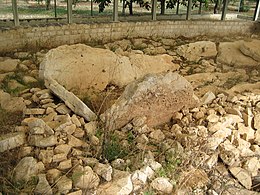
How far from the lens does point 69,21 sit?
6.36 m

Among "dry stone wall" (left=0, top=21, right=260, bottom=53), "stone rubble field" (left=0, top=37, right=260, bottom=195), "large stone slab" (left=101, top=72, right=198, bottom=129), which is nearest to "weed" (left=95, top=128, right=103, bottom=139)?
"stone rubble field" (left=0, top=37, right=260, bottom=195)

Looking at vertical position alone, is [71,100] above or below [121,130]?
above

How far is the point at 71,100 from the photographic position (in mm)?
3736

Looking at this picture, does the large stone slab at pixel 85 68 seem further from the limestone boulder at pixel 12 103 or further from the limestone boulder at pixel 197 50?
the limestone boulder at pixel 197 50

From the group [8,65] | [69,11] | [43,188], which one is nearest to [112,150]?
[43,188]

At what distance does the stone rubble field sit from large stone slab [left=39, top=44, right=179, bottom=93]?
0.01 m

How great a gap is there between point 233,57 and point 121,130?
407 cm

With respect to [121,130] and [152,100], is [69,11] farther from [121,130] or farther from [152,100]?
[121,130]

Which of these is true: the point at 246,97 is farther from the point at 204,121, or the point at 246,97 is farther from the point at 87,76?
the point at 87,76

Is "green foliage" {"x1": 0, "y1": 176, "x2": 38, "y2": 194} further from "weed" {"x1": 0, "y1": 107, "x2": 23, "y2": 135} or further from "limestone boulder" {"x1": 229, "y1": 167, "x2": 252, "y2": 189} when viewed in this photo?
"limestone boulder" {"x1": 229, "y1": 167, "x2": 252, "y2": 189}

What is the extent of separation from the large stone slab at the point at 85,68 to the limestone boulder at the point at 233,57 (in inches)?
97.9

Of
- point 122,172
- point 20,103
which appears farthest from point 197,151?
point 20,103

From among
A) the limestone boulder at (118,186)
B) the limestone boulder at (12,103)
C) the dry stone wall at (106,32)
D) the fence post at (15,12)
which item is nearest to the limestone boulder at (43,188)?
the limestone boulder at (118,186)

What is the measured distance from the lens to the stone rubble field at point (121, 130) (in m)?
2.90
